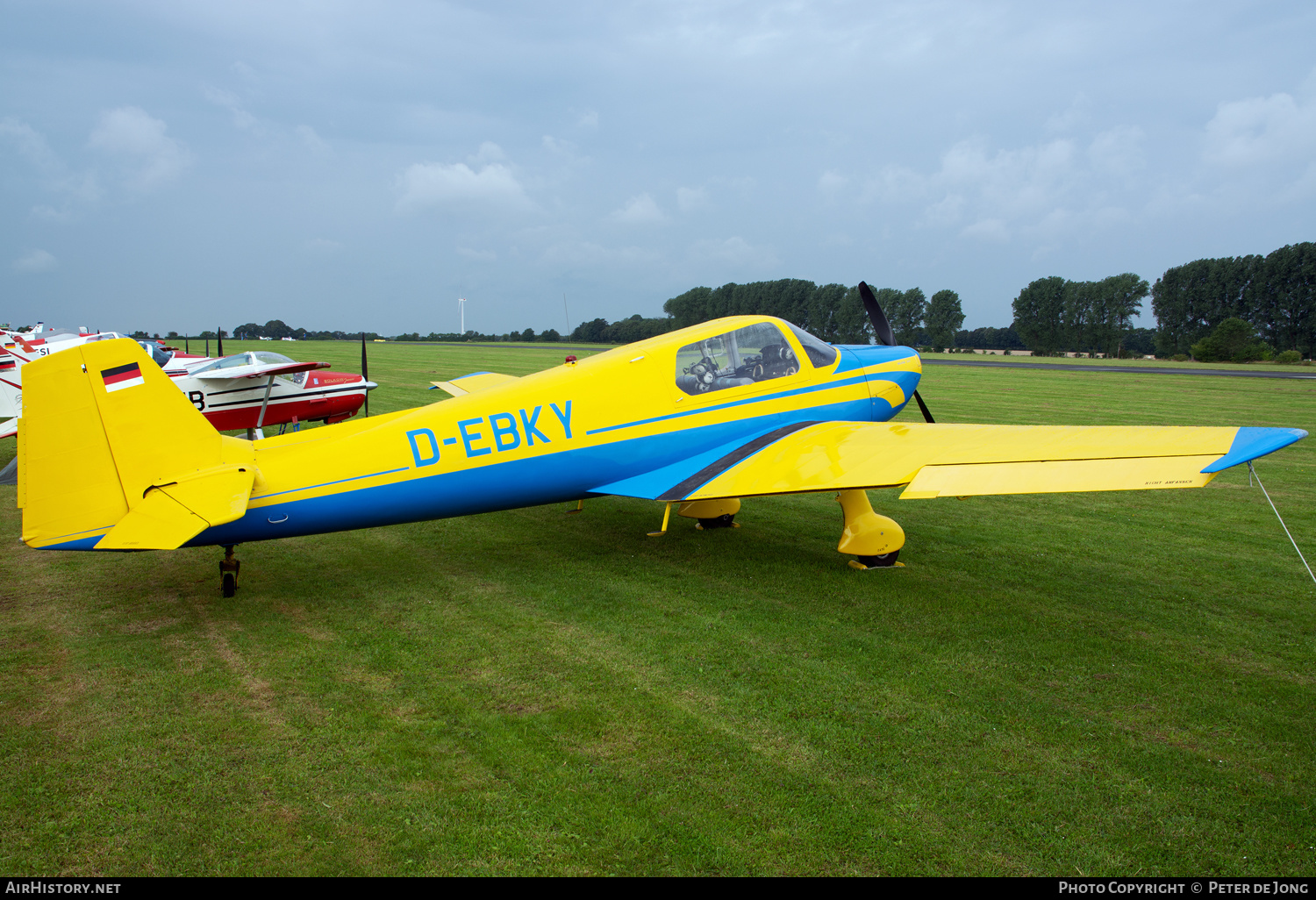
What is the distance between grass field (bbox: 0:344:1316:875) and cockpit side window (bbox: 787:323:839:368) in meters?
1.89

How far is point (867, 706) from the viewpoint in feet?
13.4

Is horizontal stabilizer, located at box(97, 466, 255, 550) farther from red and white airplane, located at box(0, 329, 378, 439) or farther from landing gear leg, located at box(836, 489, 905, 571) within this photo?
red and white airplane, located at box(0, 329, 378, 439)

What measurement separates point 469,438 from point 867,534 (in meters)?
3.56

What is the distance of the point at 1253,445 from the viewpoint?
4512mm

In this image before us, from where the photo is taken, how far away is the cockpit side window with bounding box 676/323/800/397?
6.76 m

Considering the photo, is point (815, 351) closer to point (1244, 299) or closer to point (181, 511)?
point (181, 511)

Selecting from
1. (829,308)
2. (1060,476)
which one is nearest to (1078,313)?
(829,308)

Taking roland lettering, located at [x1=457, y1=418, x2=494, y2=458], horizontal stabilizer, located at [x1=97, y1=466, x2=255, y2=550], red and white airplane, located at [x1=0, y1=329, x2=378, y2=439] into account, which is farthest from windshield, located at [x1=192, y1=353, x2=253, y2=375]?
roland lettering, located at [x1=457, y1=418, x2=494, y2=458]

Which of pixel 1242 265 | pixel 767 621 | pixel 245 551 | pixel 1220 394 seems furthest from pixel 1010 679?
pixel 1242 265

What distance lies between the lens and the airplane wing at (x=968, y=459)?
4.59 meters
